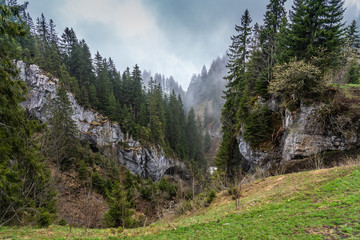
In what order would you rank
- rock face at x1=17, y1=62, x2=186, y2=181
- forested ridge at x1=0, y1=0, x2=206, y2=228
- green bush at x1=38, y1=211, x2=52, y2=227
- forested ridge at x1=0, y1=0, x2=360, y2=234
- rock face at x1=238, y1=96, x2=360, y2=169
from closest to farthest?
forested ridge at x1=0, y1=0, x2=206, y2=228
forested ridge at x1=0, y1=0, x2=360, y2=234
green bush at x1=38, y1=211, x2=52, y2=227
rock face at x1=238, y1=96, x2=360, y2=169
rock face at x1=17, y1=62, x2=186, y2=181

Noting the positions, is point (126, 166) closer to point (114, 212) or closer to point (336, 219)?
point (114, 212)

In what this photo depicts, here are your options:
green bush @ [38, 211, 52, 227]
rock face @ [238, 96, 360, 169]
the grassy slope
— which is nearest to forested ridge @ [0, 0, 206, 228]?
green bush @ [38, 211, 52, 227]

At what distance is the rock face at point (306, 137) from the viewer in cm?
1054

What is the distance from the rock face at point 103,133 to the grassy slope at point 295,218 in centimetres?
2572

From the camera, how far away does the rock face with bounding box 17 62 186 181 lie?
27.3 meters

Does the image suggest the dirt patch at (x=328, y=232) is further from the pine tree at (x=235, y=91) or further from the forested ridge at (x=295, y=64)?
the pine tree at (x=235, y=91)

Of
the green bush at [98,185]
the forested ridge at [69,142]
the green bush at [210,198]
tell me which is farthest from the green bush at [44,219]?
the green bush at [98,185]

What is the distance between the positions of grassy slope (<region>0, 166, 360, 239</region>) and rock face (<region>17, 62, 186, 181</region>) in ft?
84.4

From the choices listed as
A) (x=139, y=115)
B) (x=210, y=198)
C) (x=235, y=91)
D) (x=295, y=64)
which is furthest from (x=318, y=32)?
(x=139, y=115)

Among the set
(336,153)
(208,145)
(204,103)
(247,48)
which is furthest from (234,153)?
(204,103)

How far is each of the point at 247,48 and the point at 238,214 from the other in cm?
2100

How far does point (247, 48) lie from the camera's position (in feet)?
68.2

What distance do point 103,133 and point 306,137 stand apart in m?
33.2

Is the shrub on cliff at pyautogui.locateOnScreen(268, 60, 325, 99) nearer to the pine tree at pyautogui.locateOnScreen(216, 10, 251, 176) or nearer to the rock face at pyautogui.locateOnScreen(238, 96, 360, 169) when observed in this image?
the rock face at pyautogui.locateOnScreen(238, 96, 360, 169)
